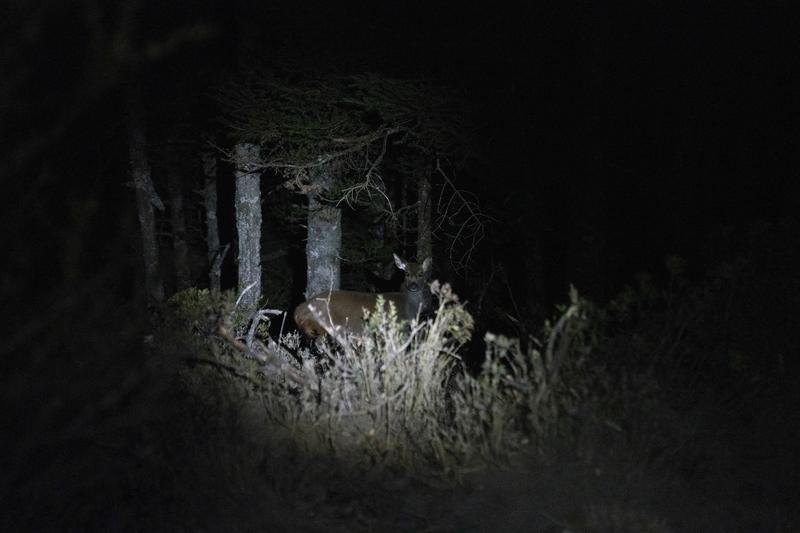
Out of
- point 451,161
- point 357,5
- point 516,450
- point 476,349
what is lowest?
point 476,349

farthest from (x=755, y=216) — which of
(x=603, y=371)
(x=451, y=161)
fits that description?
(x=603, y=371)

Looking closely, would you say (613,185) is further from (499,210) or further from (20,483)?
(20,483)

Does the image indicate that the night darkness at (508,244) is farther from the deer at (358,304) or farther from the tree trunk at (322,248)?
the tree trunk at (322,248)

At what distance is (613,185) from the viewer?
12531mm

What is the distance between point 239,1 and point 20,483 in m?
12.4

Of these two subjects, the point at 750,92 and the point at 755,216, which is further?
the point at 750,92

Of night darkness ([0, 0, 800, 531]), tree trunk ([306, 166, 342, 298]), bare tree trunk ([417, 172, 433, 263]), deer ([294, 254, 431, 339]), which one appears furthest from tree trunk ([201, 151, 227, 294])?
deer ([294, 254, 431, 339])

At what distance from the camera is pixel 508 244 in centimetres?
1504

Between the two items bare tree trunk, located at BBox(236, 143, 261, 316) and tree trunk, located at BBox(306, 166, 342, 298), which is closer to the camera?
tree trunk, located at BBox(306, 166, 342, 298)

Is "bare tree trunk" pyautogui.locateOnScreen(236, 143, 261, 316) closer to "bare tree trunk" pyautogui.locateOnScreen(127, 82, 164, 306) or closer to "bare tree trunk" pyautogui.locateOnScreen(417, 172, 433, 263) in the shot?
"bare tree trunk" pyautogui.locateOnScreen(127, 82, 164, 306)

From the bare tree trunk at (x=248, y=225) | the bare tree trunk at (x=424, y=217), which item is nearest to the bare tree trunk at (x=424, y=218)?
the bare tree trunk at (x=424, y=217)

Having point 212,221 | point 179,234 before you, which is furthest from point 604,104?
point 179,234

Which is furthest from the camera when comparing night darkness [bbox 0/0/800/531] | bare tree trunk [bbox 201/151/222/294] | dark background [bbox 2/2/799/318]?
bare tree trunk [bbox 201/151/222/294]

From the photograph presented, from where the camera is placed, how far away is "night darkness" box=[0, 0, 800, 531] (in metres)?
4.33
